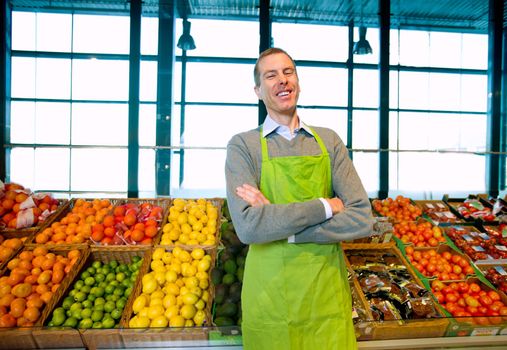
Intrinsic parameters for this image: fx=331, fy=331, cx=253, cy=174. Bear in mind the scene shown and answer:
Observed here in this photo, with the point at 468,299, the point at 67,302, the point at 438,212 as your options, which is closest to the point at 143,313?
the point at 67,302

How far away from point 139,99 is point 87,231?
4.11 meters

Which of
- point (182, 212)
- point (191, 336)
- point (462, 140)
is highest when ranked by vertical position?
point (462, 140)

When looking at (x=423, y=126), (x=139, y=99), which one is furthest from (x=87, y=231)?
(x=423, y=126)

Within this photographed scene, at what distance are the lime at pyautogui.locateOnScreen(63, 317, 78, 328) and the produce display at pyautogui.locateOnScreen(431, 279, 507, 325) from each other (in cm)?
216

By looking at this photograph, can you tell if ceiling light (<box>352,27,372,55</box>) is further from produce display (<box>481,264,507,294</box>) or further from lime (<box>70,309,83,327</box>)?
lime (<box>70,309,83,327</box>)

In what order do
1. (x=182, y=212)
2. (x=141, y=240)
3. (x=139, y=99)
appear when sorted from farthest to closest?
(x=139, y=99)
(x=182, y=212)
(x=141, y=240)

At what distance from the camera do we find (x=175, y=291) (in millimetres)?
2000

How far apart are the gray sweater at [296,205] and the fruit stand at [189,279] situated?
923mm

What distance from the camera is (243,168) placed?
119 cm

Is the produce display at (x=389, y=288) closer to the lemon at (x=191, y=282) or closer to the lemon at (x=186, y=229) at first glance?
the lemon at (x=191, y=282)

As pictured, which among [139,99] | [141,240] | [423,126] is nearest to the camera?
[141,240]

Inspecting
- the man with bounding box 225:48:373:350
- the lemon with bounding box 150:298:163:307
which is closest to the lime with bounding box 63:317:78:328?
the lemon with bounding box 150:298:163:307

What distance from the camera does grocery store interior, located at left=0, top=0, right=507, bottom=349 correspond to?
610 cm

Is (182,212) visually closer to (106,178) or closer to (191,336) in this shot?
(191,336)
